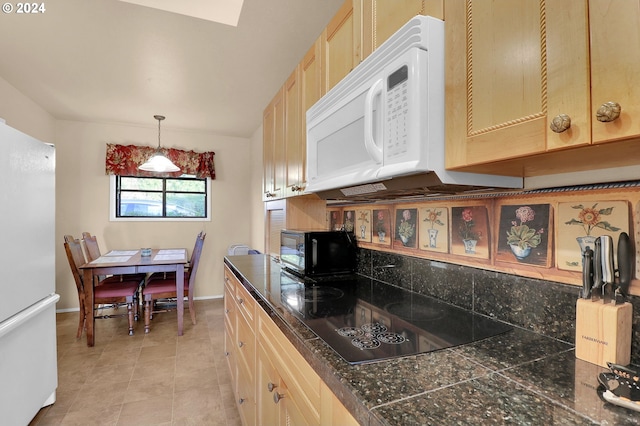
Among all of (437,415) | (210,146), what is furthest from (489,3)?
(210,146)

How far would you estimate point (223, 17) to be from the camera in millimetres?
2000

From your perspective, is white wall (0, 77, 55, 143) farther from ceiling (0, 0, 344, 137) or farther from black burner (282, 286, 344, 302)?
black burner (282, 286, 344, 302)

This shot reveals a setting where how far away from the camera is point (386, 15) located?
3.48ft

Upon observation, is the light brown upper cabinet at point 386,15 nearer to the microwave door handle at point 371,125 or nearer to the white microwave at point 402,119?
the white microwave at point 402,119

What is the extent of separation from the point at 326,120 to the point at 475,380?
107 cm

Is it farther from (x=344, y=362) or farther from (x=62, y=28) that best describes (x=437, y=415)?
(x=62, y=28)

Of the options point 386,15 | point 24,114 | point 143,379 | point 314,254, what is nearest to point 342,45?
point 386,15

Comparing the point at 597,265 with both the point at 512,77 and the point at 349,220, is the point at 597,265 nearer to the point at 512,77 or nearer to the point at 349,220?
the point at 512,77

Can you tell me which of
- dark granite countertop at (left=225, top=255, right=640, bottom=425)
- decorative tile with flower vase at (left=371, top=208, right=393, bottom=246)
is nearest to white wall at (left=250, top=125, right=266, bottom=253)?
decorative tile with flower vase at (left=371, top=208, right=393, bottom=246)

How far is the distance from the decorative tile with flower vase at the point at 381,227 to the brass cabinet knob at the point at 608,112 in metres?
1.07

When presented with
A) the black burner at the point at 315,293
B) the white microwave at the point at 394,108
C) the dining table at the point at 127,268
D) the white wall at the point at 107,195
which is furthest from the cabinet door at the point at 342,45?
the white wall at the point at 107,195

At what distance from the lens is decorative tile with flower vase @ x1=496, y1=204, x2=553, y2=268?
90 cm

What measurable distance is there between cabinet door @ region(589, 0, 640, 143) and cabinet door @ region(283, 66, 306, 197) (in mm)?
1423

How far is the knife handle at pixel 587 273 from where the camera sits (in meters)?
0.74
